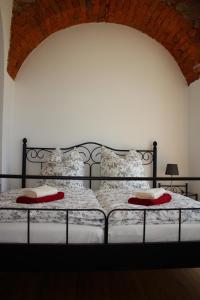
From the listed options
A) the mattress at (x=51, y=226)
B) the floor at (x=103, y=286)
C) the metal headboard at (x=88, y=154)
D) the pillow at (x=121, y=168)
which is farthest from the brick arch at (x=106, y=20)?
the floor at (x=103, y=286)

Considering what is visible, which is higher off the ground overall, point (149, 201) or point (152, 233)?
point (149, 201)

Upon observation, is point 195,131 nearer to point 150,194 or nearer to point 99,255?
point 150,194

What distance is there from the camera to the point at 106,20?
12.0 feet

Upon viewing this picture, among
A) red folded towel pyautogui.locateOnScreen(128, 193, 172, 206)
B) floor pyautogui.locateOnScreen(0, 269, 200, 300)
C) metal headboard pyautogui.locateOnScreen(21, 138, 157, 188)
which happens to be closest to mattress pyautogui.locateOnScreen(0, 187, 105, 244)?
red folded towel pyautogui.locateOnScreen(128, 193, 172, 206)

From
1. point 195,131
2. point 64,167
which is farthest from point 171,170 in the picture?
point 64,167

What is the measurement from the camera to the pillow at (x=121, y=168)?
322 cm

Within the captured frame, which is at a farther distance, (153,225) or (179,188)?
(179,188)

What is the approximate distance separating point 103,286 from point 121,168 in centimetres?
151

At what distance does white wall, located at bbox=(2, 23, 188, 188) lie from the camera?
12.0 ft

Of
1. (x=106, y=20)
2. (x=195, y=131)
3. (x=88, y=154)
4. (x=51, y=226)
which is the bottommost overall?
(x=51, y=226)

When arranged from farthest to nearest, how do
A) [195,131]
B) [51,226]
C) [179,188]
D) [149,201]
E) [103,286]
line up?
[179,188] → [195,131] → [103,286] → [149,201] → [51,226]

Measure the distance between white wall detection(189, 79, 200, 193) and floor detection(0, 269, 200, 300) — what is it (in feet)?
5.16

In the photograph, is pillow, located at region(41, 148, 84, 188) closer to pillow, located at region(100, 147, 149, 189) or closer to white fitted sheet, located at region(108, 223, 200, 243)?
pillow, located at region(100, 147, 149, 189)

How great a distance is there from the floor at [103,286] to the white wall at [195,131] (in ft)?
5.16
